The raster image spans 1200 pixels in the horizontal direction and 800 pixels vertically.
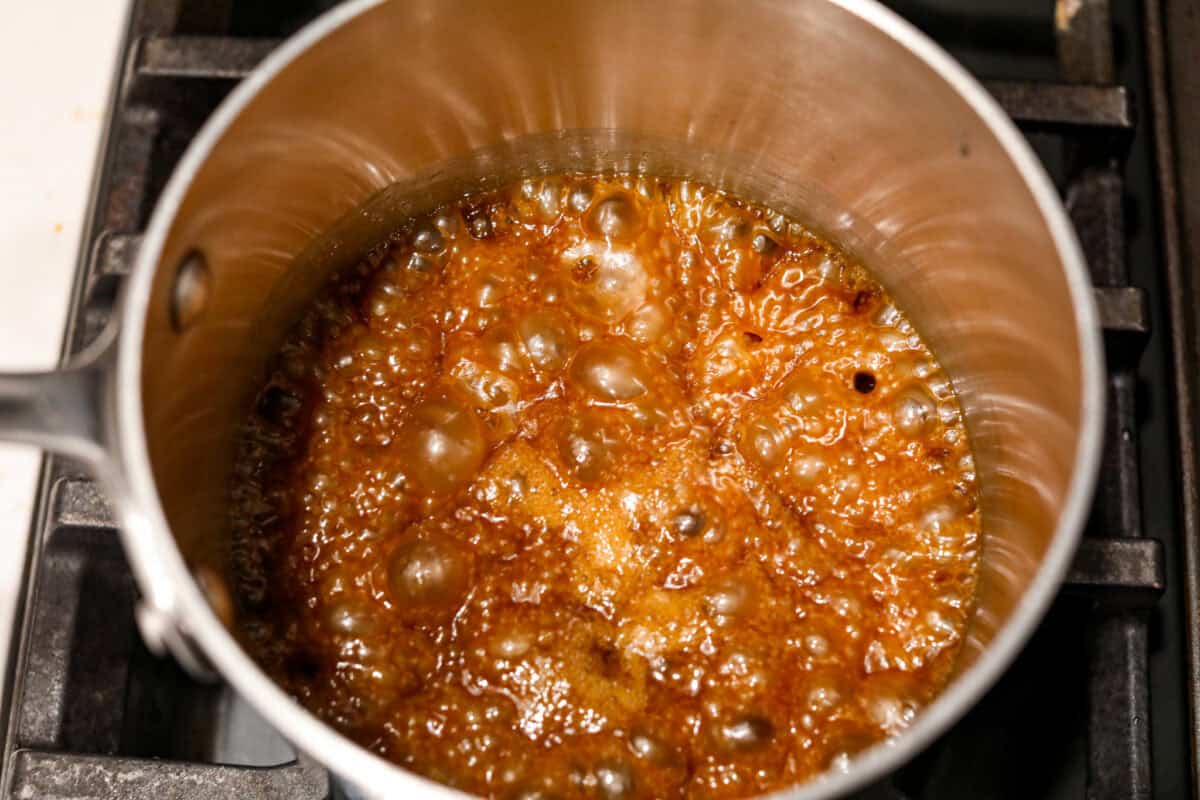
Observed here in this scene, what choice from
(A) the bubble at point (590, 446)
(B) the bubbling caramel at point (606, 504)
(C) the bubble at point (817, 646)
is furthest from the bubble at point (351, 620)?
(C) the bubble at point (817, 646)

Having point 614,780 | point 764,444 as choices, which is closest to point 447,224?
point 764,444

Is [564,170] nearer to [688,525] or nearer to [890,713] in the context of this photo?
[688,525]

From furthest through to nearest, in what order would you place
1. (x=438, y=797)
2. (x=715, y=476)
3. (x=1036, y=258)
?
1. (x=715, y=476)
2. (x=1036, y=258)
3. (x=438, y=797)

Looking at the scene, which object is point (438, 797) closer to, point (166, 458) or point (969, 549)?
point (166, 458)

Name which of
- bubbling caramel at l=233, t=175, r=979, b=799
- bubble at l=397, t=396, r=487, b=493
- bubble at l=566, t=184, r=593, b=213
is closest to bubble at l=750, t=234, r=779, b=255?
bubbling caramel at l=233, t=175, r=979, b=799

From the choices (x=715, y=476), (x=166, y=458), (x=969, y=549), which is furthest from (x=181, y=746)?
(x=969, y=549)

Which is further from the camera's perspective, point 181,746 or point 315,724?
point 181,746

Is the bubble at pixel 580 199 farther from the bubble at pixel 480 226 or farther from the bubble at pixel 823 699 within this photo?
the bubble at pixel 823 699
